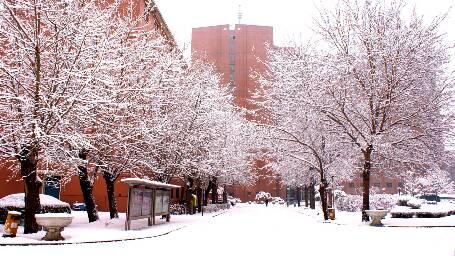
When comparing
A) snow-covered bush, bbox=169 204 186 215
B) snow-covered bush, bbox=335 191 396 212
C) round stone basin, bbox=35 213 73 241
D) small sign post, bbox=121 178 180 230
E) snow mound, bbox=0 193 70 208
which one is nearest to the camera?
round stone basin, bbox=35 213 73 241

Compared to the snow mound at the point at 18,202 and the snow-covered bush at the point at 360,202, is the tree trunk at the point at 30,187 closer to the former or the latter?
the snow mound at the point at 18,202

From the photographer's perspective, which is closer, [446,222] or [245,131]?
[446,222]

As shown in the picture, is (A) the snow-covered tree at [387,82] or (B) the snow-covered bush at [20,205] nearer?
(B) the snow-covered bush at [20,205]

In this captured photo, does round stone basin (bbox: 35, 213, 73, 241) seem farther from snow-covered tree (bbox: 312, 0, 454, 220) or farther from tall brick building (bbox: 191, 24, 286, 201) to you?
tall brick building (bbox: 191, 24, 286, 201)

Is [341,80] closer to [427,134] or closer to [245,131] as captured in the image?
[427,134]

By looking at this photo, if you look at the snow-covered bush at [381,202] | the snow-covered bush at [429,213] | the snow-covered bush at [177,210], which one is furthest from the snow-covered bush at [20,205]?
the snow-covered bush at [381,202]

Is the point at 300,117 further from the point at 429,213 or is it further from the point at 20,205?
the point at 20,205

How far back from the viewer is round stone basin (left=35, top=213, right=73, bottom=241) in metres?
15.5

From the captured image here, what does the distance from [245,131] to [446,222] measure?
1390 centimetres

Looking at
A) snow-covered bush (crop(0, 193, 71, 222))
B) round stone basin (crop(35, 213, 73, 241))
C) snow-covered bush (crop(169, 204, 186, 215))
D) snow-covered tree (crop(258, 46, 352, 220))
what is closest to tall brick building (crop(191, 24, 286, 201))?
snow-covered bush (crop(169, 204, 186, 215))

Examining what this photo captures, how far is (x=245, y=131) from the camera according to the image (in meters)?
33.8

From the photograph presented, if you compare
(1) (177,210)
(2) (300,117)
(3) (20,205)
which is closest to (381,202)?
(2) (300,117)

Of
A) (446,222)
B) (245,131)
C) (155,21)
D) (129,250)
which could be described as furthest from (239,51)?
(129,250)

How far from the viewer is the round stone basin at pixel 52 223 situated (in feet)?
50.7
